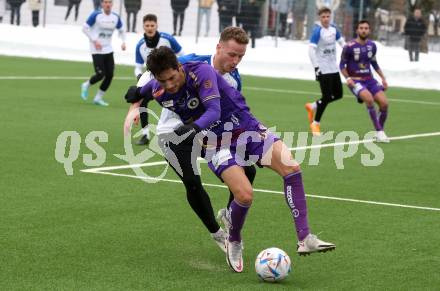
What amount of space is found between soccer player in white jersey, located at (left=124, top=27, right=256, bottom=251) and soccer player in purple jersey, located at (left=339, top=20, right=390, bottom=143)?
30.1 feet

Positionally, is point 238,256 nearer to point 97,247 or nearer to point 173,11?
point 97,247

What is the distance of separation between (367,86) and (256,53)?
17.2 m

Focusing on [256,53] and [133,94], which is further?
[256,53]

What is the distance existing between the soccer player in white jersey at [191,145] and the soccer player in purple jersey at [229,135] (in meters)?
0.23

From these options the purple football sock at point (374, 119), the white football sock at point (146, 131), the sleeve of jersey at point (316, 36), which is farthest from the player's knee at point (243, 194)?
the sleeve of jersey at point (316, 36)

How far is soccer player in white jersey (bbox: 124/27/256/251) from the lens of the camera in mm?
8266

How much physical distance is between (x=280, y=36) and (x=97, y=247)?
2645 centimetres

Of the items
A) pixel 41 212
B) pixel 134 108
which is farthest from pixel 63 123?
pixel 134 108

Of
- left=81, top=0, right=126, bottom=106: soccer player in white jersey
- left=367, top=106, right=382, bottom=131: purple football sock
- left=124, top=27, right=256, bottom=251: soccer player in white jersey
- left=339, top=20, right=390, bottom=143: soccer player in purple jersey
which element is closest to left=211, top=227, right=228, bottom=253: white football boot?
left=124, top=27, right=256, bottom=251: soccer player in white jersey

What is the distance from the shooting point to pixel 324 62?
19422 mm

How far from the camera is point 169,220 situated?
9.84 m

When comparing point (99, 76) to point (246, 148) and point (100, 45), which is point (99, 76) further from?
point (246, 148)

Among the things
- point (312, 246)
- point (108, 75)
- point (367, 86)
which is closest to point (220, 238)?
point (312, 246)

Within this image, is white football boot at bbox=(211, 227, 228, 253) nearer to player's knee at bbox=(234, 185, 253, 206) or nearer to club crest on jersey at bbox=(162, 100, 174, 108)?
player's knee at bbox=(234, 185, 253, 206)
